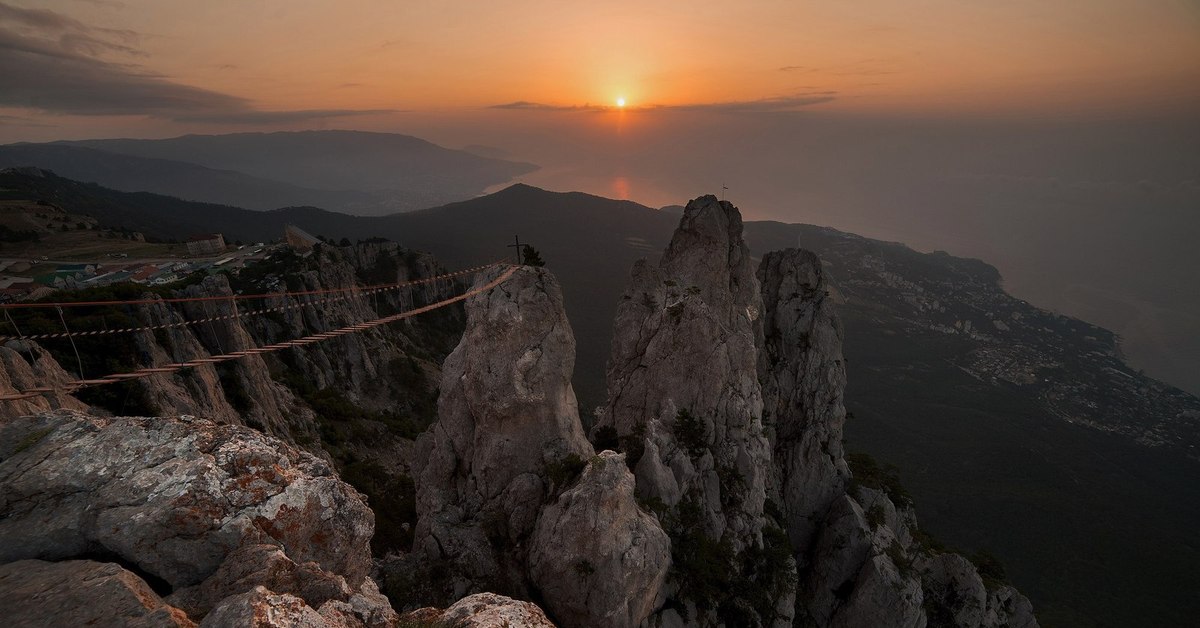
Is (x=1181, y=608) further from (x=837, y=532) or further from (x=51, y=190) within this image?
(x=51, y=190)

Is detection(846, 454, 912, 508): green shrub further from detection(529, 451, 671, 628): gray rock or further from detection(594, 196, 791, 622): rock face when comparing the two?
detection(529, 451, 671, 628): gray rock

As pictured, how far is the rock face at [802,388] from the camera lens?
3447 centimetres

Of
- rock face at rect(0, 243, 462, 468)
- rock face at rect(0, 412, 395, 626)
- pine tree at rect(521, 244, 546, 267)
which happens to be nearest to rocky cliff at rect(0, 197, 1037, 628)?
rock face at rect(0, 412, 395, 626)

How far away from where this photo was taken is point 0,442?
9398mm

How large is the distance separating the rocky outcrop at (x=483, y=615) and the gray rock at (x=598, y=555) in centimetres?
596

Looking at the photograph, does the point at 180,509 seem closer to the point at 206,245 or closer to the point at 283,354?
the point at 283,354

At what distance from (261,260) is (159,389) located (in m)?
51.5

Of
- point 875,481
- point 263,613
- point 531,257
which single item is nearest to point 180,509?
point 263,613

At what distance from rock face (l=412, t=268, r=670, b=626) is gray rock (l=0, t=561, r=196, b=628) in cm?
1132

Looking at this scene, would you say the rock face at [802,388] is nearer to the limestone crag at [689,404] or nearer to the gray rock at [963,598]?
the limestone crag at [689,404]

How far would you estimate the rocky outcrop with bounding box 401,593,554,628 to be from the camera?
994 cm

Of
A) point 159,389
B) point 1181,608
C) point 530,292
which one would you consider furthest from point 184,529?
point 1181,608

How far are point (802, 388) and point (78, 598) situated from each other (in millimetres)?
Result: 38054

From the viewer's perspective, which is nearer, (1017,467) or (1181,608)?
(1181,608)
